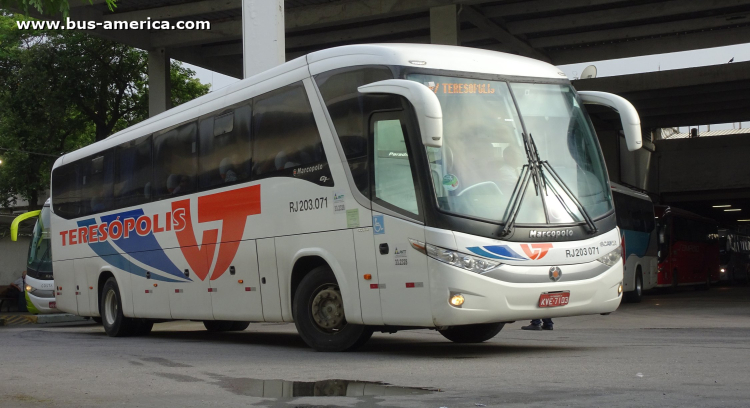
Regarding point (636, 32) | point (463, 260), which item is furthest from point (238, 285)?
point (636, 32)

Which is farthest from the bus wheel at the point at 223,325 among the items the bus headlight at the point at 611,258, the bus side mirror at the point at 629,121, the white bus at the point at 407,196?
the bus side mirror at the point at 629,121

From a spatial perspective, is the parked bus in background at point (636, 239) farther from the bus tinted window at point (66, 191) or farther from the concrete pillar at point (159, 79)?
the bus tinted window at point (66, 191)

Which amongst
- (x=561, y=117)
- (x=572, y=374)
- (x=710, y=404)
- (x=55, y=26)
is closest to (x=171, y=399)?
(x=572, y=374)

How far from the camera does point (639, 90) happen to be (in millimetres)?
32750

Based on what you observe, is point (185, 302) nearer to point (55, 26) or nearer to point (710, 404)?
point (710, 404)

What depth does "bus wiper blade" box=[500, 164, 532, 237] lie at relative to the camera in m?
9.38

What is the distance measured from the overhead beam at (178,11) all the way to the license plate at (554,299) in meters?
20.1

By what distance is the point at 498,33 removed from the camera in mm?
30297

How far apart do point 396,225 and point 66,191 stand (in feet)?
35.0

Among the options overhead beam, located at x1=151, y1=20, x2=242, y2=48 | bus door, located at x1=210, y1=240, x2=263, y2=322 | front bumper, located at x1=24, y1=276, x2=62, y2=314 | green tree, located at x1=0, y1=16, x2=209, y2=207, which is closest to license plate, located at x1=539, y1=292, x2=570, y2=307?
bus door, located at x1=210, y1=240, x2=263, y2=322

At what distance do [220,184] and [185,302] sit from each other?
86.3 inches

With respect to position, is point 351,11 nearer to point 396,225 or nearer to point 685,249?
point 685,249

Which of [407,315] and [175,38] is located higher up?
[175,38]

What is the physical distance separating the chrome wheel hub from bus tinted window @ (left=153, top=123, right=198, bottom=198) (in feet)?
11.9
